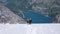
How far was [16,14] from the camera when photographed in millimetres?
2244

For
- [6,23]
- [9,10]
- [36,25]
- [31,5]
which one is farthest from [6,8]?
[36,25]

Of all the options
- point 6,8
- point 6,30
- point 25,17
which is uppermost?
point 6,8

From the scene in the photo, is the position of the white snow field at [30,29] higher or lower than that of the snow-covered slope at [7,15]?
lower

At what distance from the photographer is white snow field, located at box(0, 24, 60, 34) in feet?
7.23

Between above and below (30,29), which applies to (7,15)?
above

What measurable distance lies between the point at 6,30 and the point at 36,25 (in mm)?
458

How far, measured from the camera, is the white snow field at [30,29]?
2.21 meters

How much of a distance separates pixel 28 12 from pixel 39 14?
0.57 feet

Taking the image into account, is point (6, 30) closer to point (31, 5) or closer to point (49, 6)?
point (31, 5)

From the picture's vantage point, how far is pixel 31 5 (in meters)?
2.28

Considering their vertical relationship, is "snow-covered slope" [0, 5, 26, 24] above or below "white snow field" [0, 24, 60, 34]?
above

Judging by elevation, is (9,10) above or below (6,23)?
above

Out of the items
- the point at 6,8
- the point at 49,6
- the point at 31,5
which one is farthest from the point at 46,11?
the point at 6,8

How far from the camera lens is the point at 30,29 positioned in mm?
2221
